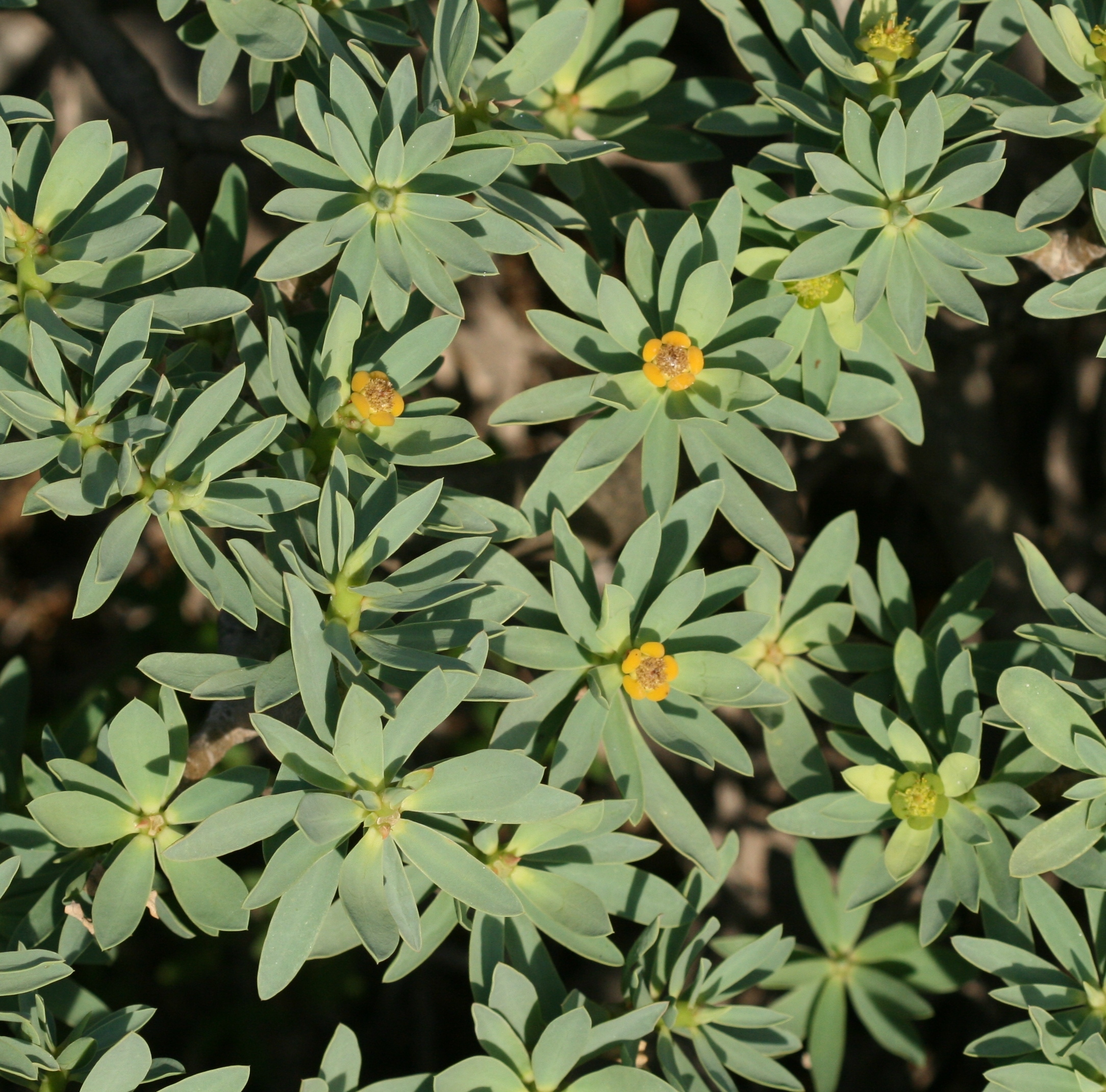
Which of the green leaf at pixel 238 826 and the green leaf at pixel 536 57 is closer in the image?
the green leaf at pixel 238 826

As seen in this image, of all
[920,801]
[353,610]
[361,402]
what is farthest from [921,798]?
[361,402]

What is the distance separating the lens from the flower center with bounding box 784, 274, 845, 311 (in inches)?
57.8

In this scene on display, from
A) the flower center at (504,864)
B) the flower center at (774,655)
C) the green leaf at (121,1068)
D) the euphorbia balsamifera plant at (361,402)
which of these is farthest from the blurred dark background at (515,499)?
the green leaf at (121,1068)

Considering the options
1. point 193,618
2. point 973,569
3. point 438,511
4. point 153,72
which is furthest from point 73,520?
point 973,569

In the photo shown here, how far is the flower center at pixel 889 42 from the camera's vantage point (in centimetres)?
142

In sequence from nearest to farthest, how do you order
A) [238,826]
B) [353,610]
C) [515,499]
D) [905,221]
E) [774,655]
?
[238,826] → [353,610] → [905,221] → [774,655] → [515,499]

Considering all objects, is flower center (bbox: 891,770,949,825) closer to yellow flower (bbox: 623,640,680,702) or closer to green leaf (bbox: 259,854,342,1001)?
yellow flower (bbox: 623,640,680,702)

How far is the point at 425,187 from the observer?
4.36 feet

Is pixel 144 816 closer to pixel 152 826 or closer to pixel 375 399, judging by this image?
pixel 152 826

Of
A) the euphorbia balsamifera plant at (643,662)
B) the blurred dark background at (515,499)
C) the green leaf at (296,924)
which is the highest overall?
the green leaf at (296,924)

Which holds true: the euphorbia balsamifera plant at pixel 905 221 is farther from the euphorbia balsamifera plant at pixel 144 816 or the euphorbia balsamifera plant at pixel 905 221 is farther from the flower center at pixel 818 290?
the euphorbia balsamifera plant at pixel 144 816

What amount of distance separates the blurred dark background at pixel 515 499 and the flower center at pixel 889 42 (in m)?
0.77

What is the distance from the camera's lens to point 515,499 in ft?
6.39

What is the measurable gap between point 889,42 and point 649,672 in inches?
35.3
